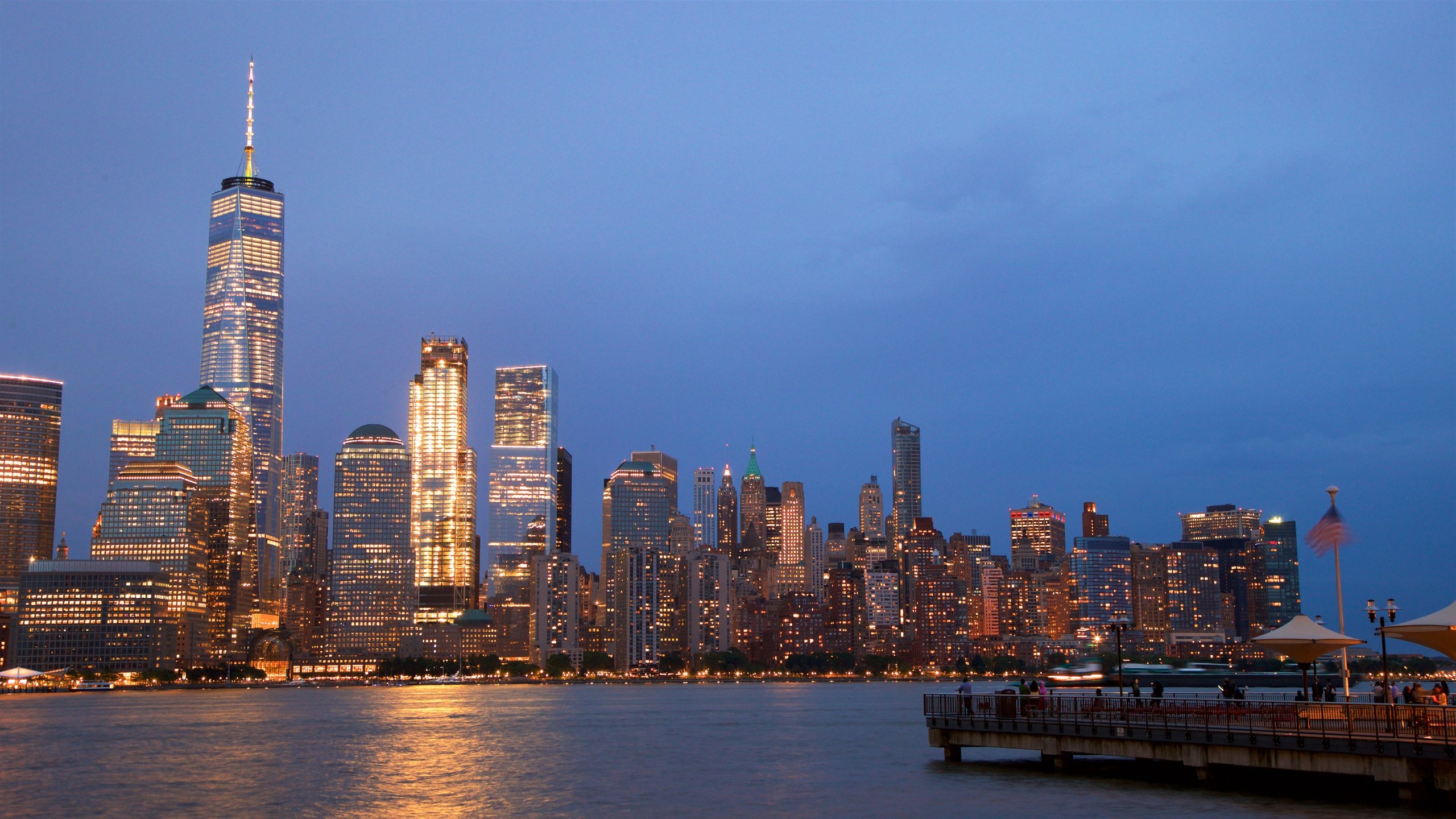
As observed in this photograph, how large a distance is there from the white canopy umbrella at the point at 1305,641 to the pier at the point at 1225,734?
2121 millimetres

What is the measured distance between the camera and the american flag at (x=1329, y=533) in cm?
5344

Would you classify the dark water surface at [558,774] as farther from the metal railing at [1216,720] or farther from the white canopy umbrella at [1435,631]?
the white canopy umbrella at [1435,631]

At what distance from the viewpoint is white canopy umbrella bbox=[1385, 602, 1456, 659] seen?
4601 centimetres

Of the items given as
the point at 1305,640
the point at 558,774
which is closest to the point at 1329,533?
the point at 1305,640

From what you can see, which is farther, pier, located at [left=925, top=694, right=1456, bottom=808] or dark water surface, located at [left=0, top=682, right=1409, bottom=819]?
dark water surface, located at [left=0, top=682, right=1409, bottom=819]

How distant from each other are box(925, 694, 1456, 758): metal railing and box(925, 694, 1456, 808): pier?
0.14 feet

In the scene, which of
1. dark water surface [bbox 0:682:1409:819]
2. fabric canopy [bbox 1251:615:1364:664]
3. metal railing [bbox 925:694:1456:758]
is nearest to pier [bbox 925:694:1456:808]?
metal railing [bbox 925:694:1456:758]

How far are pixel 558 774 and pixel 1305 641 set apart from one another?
3787 cm

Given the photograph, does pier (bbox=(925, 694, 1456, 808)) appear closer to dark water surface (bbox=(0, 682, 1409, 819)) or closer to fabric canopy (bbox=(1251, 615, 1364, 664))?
dark water surface (bbox=(0, 682, 1409, 819))

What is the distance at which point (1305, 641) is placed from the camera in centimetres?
5175

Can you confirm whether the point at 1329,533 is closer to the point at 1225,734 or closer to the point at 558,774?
the point at 1225,734

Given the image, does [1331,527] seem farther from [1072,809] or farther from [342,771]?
[342,771]

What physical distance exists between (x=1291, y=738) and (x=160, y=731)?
95.3 m

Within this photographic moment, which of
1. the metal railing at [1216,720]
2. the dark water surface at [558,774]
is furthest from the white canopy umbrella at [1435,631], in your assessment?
the dark water surface at [558,774]
